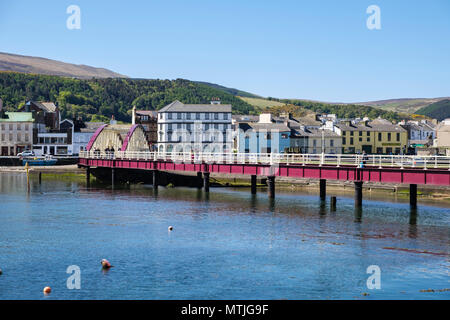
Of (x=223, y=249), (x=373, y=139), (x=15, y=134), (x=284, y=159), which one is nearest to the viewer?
(x=223, y=249)

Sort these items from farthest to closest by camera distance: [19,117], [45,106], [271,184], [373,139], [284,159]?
[45,106] < [19,117] < [373,139] < [284,159] < [271,184]

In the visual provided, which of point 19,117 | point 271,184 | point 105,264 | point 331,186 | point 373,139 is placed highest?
point 19,117

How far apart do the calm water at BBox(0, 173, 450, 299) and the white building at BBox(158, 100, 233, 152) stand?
74.7 meters

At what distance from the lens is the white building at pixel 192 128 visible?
146 metres

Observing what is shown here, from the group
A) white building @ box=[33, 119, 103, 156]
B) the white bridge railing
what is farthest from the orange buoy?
white building @ box=[33, 119, 103, 156]

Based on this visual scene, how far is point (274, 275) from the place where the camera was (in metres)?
36.2

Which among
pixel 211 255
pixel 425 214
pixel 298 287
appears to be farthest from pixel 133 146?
pixel 298 287

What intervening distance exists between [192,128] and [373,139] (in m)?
46.6

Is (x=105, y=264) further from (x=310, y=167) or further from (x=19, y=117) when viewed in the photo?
(x=19, y=117)

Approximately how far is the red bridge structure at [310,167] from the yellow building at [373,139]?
64.6 m

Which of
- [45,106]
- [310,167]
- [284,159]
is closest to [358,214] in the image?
[310,167]

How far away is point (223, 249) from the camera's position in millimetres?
43500

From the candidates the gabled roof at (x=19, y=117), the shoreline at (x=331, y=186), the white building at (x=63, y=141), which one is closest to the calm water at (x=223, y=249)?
the shoreline at (x=331, y=186)
